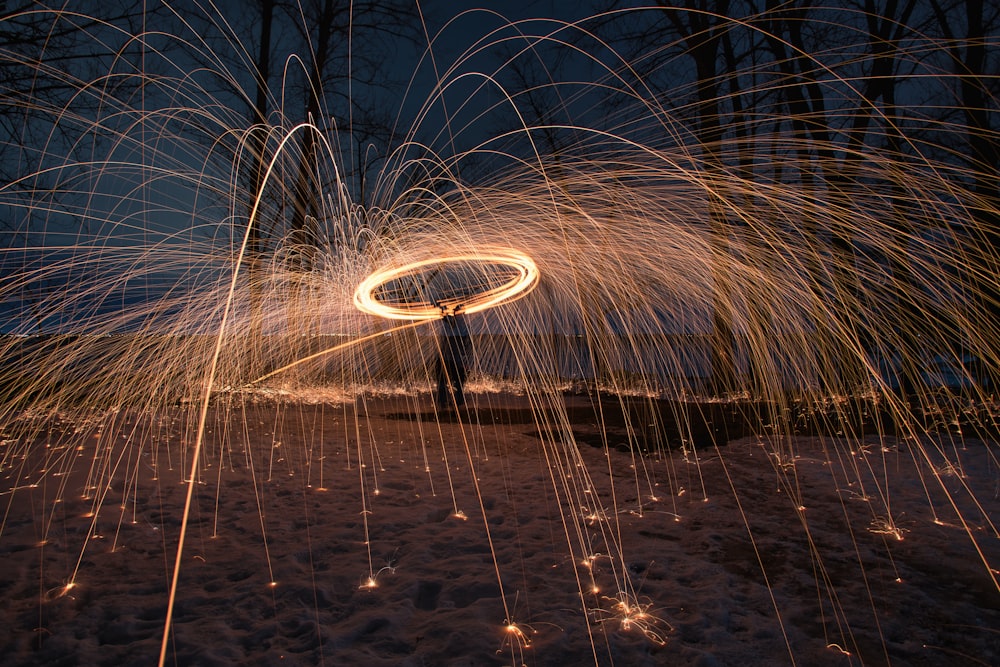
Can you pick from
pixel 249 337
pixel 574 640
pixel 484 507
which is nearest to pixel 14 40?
pixel 249 337

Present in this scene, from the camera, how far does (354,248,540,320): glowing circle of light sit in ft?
17.6

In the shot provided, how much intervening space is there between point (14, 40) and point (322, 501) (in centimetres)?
794

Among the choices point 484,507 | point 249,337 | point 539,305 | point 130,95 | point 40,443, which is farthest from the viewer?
point 249,337

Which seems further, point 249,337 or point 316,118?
point 316,118

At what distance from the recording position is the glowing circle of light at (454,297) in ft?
17.6

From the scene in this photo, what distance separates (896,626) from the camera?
3.10m

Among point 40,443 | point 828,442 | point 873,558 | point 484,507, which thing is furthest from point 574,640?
point 40,443

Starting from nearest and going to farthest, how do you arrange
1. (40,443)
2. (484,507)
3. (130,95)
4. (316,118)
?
(484,507)
(40,443)
(130,95)
(316,118)

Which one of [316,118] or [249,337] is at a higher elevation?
[316,118]

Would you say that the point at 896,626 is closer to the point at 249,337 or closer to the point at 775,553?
the point at 775,553

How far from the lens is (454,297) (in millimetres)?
7562

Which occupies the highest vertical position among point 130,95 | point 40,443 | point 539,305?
point 130,95

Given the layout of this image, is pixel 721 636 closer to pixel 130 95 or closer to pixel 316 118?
pixel 130 95

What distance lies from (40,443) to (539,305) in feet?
23.0
